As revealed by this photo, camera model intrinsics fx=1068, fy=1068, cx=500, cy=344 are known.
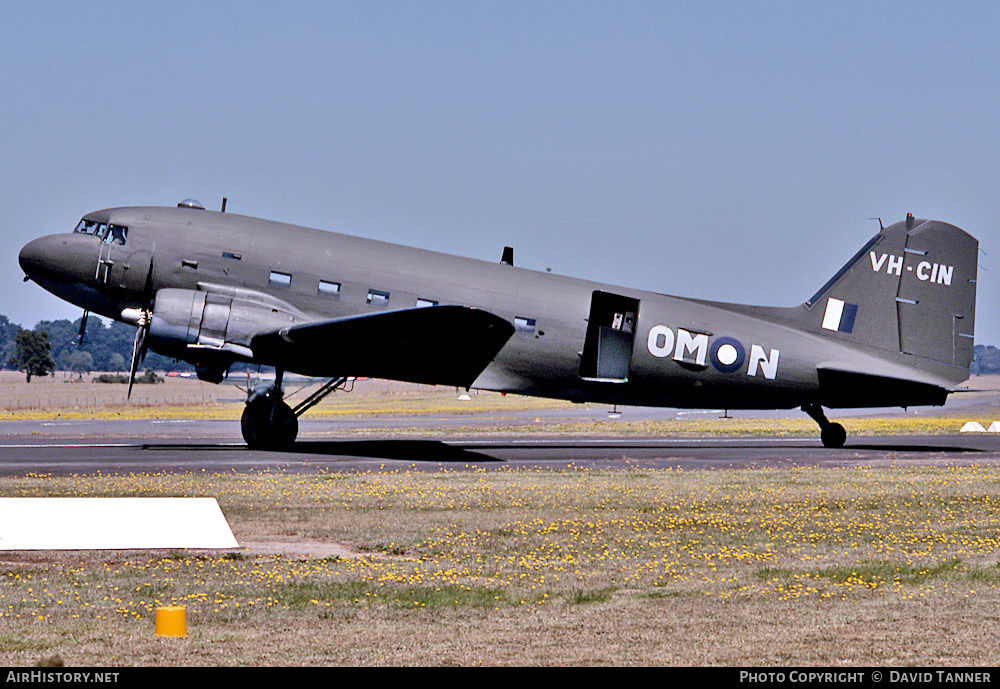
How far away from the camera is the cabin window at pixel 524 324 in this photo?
28266 mm

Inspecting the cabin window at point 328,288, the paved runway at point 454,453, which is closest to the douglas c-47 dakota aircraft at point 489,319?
the cabin window at point 328,288

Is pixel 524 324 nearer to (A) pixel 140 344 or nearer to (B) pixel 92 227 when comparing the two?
(A) pixel 140 344

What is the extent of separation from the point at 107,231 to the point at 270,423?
6.45m

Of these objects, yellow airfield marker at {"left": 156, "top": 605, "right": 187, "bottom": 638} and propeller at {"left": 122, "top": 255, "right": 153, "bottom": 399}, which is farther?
propeller at {"left": 122, "top": 255, "right": 153, "bottom": 399}

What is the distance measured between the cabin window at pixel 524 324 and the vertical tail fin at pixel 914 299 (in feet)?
28.1

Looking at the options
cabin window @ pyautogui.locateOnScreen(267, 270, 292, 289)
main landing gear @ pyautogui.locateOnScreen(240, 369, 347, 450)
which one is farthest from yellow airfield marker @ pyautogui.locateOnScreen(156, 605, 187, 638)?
main landing gear @ pyautogui.locateOnScreen(240, 369, 347, 450)

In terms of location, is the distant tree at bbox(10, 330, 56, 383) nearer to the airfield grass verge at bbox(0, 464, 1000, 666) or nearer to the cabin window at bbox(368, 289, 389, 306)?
the cabin window at bbox(368, 289, 389, 306)

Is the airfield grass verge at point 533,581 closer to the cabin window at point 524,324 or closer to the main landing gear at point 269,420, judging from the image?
the main landing gear at point 269,420

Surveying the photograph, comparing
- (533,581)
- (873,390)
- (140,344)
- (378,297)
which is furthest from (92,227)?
(873,390)

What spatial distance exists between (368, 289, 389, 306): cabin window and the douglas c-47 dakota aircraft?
0.20ft

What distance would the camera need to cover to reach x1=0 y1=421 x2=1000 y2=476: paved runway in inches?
982

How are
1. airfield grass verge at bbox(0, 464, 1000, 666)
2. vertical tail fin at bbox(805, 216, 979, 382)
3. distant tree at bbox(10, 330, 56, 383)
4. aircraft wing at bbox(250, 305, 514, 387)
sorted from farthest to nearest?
1. distant tree at bbox(10, 330, 56, 383)
2. vertical tail fin at bbox(805, 216, 979, 382)
3. aircraft wing at bbox(250, 305, 514, 387)
4. airfield grass verge at bbox(0, 464, 1000, 666)

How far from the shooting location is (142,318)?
26.7 meters
